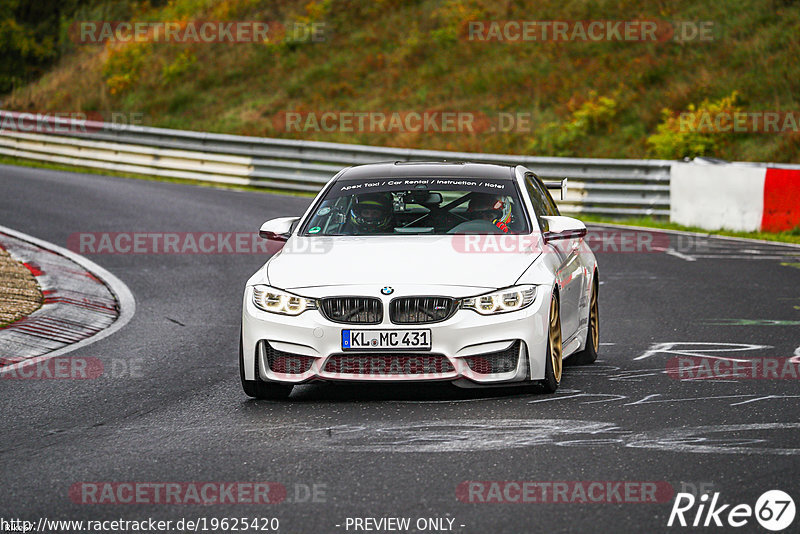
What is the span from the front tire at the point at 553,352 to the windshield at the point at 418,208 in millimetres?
900

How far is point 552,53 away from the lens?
33.0 m

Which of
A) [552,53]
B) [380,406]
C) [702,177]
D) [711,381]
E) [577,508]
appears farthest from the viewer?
[552,53]

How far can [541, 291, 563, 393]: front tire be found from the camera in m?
7.59

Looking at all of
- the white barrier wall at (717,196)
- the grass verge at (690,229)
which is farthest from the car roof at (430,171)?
the white barrier wall at (717,196)

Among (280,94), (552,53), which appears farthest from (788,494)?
(280,94)

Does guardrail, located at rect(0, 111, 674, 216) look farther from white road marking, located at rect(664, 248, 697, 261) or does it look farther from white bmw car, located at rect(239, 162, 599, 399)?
white bmw car, located at rect(239, 162, 599, 399)

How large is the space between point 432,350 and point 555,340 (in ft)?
3.22

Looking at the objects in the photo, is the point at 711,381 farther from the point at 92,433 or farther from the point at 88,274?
the point at 88,274

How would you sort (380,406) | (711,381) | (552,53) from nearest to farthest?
1. (380,406)
2. (711,381)
3. (552,53)

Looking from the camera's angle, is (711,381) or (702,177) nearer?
(711,381)

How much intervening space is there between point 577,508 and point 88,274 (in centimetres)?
971

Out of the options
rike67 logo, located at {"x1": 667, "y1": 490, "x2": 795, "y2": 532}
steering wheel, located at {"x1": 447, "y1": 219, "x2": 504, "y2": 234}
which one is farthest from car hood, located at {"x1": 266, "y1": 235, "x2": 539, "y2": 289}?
rike67 logo, located at {"x1": 667, "y1": 490, "x2": 795, "y2": 532}

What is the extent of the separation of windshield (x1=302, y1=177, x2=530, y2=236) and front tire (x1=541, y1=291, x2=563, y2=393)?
35.4 inches

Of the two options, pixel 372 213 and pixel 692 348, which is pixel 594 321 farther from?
pixel 372 213
